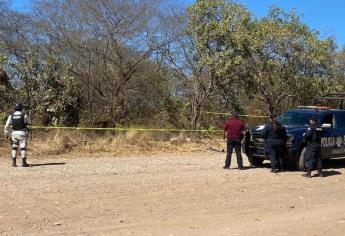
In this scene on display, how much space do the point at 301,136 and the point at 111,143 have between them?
6762 millimetres

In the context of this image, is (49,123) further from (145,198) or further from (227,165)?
(145,198)

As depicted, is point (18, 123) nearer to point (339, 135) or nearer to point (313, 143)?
point (313, 143)

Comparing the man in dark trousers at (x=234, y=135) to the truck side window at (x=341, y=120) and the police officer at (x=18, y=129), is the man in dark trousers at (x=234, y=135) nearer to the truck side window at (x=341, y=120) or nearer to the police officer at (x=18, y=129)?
the truck side window at (x=341, y=120)

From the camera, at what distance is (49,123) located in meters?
21.4

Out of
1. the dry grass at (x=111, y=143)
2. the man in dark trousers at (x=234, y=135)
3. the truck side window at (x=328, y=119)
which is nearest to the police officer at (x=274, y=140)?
the man in dark trousers at (x=234, y=135)

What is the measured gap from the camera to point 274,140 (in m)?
15.2

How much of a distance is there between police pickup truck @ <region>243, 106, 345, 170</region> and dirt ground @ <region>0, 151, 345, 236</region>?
0.50m

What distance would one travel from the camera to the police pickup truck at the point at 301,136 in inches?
611

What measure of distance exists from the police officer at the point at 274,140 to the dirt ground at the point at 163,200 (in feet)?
1.37

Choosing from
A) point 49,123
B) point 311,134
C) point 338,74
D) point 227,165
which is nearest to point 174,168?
point 227,165

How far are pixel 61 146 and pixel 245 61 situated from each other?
32.3 ft

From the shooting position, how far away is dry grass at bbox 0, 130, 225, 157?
18.0 metres

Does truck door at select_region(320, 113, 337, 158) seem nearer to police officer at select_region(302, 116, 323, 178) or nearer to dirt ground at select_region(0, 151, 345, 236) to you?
dirt ground at select_region(0, 151, 345, 236)

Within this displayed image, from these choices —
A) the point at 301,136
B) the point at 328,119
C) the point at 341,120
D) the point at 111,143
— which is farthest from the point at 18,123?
the point at 341,120
